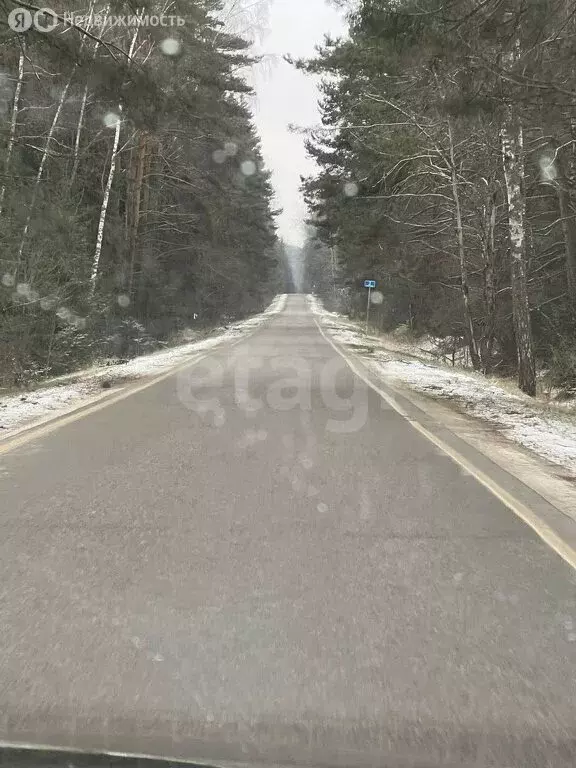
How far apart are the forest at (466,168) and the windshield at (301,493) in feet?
0.31

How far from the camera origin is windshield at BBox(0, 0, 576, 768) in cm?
248

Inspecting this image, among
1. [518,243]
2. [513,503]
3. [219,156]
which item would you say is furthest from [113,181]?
[513,503]

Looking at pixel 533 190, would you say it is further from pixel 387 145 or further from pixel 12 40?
pixel 12 40

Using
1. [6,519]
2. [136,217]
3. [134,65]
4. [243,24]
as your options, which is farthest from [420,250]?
[6,519]

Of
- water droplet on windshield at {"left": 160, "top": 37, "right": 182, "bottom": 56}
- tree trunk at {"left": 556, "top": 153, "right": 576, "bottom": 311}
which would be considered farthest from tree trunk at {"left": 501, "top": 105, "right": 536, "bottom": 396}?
water droplet on windshield at {"left": 160, "top": 37, "right": 182, "bottom": 56}

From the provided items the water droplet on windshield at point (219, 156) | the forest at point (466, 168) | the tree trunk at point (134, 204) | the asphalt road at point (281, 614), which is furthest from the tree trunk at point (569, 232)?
the water droplet on windshield at point (219, 156)

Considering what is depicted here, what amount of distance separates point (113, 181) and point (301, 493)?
863 inches

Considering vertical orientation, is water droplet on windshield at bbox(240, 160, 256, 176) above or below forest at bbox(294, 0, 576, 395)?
above

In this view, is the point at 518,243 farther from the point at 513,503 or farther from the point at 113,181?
the point at 113,181

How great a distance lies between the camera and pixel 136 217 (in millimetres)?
26578

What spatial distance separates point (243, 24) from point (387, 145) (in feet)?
47.3

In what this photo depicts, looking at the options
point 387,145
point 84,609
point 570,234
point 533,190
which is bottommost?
point 84,609

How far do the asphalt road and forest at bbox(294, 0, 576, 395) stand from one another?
5.75 metres

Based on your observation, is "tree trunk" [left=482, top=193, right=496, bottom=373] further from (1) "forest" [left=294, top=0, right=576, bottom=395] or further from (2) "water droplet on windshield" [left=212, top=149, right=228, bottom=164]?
(2) "water droplet on windshield" [left=212, top=149, right=228, bottom=164]
